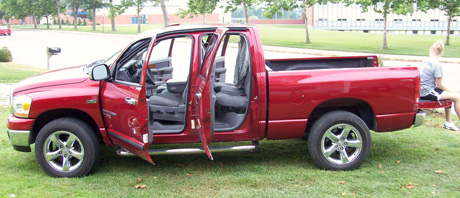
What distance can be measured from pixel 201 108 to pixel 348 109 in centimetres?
206

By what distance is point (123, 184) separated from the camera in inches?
207

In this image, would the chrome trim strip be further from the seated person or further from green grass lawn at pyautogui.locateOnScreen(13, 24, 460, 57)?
green grass lawn at pyautogui.locateOnScreen(13, 24, 460, 57)

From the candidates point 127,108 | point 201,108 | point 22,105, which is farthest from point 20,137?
point 201,108

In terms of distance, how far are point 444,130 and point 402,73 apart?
8.90ft

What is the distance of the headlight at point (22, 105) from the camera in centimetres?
530

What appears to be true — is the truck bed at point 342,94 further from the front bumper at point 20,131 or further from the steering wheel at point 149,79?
the front bumper at point 20,131

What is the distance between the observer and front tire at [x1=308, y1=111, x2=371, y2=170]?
557 cm

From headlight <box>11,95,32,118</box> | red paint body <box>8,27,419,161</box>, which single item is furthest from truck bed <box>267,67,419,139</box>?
headlight <box>11,95,32,118</box>

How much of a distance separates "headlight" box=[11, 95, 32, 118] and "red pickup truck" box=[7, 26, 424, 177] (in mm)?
12

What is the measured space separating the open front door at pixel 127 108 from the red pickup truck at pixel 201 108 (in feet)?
0.04

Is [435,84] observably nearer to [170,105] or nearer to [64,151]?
[170,105]

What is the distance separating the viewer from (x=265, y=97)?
547cm

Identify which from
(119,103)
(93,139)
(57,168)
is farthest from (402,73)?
(57,168)

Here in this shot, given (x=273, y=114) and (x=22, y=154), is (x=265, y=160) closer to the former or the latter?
(x=273, y=114)
